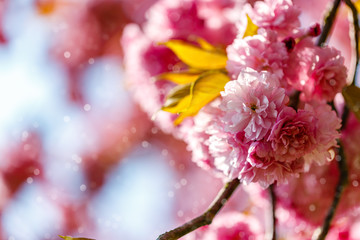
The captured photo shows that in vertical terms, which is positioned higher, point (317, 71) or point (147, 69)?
point (317, 71)

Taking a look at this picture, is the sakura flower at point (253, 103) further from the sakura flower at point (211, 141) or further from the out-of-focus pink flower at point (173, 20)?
the out-of-focus pink flower at point (173, 20)

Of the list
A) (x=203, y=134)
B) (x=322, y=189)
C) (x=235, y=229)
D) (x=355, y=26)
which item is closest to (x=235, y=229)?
(x=235, y=229)

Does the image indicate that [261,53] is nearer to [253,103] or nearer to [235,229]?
[253,103]

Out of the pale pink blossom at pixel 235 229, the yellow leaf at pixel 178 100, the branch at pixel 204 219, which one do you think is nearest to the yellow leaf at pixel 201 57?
the yellow leaf at pixel 178 100

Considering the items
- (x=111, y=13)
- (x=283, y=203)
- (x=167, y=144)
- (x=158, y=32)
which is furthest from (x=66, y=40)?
(x=283, y=203)

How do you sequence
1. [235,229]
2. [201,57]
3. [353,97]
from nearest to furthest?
[353,97]
[201,57]
[235,229]

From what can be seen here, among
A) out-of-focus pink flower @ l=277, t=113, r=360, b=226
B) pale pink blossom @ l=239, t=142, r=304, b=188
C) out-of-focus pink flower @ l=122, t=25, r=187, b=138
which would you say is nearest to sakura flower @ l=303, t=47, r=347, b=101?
pale pink blossom @ l=239, t=142, r=304, b=188

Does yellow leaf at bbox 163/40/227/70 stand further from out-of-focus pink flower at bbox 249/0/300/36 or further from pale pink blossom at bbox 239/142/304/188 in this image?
pale pink blossom at bbox 239/142/304/188
